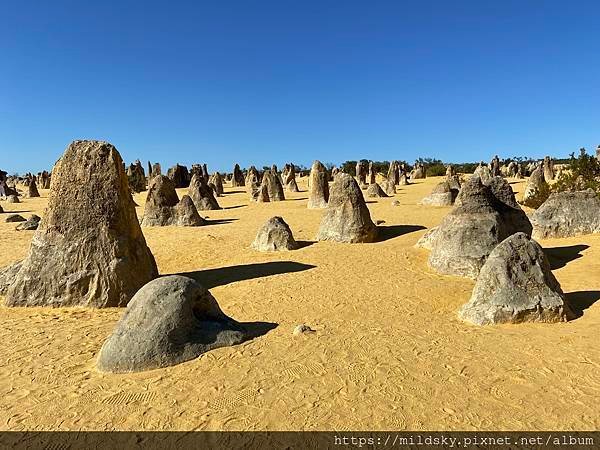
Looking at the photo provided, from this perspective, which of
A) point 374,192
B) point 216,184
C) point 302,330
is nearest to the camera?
point 302,330

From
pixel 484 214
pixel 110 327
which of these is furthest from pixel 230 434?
pixel 484 214

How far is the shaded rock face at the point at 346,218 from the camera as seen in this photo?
12789mm

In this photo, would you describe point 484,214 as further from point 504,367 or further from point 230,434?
point 230,434

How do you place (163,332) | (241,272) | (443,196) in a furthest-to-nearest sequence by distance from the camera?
(443,196) → (241,272) → (163,332)

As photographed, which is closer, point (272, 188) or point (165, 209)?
point (165, 209)

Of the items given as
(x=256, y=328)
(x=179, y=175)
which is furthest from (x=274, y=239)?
(x=179, y=175)

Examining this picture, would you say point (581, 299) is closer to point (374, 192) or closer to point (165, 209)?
point (165, 209)

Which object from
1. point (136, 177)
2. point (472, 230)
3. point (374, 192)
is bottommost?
point (472, 230)

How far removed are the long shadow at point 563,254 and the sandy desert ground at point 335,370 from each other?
769 mm

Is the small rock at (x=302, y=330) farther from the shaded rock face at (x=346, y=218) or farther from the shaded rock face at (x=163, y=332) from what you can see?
the shaded rock face at (x=346, y=218)

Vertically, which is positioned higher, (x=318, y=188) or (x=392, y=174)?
(x=392, y=174)

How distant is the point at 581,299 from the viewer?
7078 millimetres

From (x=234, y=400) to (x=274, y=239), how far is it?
8032 millimetres

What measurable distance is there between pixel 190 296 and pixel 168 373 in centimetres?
102
